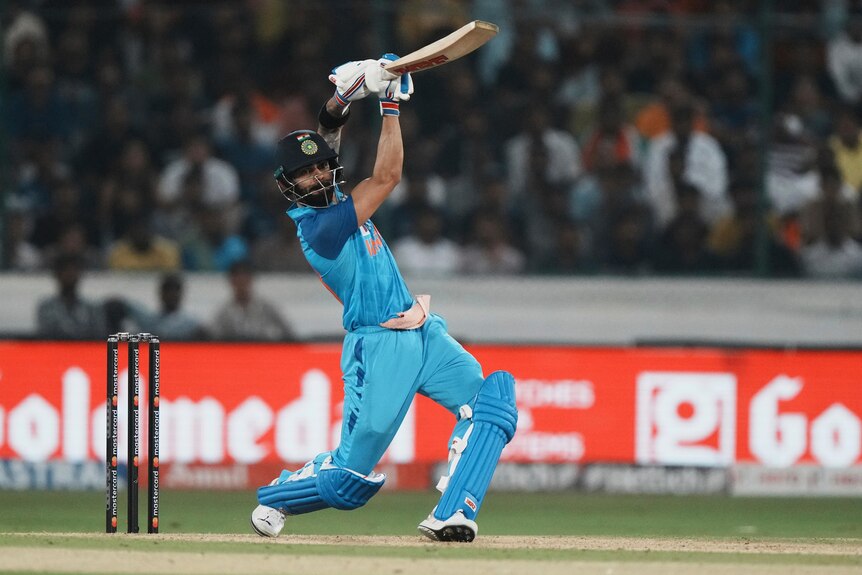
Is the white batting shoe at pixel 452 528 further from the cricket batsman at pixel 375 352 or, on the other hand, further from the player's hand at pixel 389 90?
the player's hand at pixel 389 90

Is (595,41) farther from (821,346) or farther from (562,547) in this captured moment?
(562,547)

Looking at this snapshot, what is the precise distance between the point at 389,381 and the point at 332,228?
0.74 m

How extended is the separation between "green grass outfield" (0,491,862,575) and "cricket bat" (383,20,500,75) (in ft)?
7.00

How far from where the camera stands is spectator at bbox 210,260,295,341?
1180 cm

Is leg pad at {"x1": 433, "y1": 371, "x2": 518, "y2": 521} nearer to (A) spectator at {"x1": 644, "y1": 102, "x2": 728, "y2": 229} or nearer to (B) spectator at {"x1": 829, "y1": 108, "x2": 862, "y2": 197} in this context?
(A) spectator at {"x1": 644, "y1": 102, "x2": 728, "y2": 229}

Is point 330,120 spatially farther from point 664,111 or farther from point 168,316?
point 664,111

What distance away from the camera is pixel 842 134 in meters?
12.9

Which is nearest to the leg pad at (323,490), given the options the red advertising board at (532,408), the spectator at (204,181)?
the red advertising board at (532,408)

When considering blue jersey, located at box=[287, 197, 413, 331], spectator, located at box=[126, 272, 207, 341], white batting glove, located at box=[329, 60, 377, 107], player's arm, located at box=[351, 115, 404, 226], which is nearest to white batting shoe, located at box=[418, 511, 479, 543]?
blue jersey, located at box=[287, 197, 413, 331]

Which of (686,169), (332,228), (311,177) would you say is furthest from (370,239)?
(686,169)

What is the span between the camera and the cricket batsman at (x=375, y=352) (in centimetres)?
662

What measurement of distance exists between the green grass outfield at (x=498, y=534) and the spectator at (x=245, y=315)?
1626mm

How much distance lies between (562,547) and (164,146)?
23.5 ft

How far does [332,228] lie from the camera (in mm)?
6590
